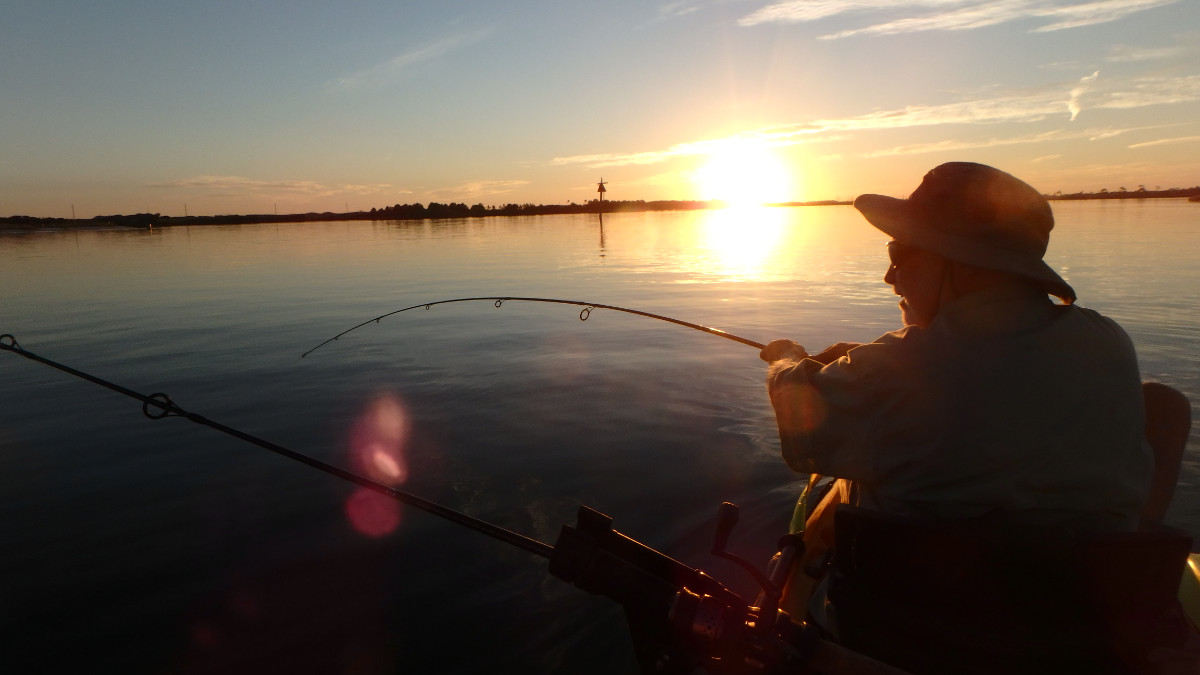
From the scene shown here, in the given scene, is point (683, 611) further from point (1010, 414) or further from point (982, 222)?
point (982, 222)

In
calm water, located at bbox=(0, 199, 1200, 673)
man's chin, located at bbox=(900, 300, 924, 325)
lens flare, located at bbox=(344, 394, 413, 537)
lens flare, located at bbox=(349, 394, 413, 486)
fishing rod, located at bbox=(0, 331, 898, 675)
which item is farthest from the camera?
lens flare, located at bbox=(349, 394, 413, 486)

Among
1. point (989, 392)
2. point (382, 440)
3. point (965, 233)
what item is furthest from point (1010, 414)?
point (382, 440)

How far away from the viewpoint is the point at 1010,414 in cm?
198

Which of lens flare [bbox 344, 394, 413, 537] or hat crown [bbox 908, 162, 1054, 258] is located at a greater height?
hat crown [bbox 908, 162, 1054, 258]

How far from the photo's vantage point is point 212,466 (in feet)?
22.4

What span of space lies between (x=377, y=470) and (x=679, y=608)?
5.19 metres

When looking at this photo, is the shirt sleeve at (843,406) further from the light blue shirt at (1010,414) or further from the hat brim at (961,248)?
the hat brim at (961,248)

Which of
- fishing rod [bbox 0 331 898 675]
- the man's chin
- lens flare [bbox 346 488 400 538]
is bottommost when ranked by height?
lens flare [bbox 346 488 400 538]

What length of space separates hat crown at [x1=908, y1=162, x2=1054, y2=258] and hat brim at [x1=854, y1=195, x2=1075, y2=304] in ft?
0.09

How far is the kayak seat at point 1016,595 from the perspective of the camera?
1.84 metres

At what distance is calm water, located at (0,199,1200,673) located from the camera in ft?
13.9

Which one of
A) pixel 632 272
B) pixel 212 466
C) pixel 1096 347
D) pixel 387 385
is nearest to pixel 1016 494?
pixel 1096 347

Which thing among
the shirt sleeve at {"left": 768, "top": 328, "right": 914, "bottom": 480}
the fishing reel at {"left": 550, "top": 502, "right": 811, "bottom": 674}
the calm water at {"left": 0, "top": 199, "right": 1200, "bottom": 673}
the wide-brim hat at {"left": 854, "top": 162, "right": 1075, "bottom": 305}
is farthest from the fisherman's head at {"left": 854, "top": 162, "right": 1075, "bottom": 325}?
the calm water at {"left": 0, "top": 199, "right": 1200, "bottom": 673}

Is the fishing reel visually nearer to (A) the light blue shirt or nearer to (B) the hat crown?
(A) the light blue shirt
